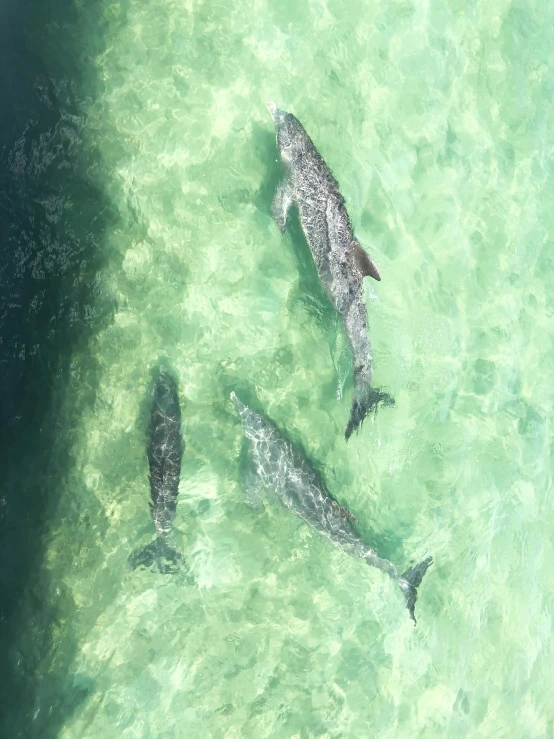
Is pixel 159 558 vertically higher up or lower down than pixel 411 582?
lower down

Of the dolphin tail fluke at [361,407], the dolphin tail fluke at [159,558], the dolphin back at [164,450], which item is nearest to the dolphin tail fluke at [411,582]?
the dolphin tail fluke at [361,407]

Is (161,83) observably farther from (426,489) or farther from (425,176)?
(426,489)

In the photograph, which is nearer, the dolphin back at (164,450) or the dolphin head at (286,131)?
the dolphin back at (164,450)

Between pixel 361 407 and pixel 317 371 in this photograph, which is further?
pixel 361 407

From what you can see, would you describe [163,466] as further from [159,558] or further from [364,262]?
[364,262]

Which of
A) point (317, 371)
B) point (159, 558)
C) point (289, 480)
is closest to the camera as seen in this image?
point (159, 558)

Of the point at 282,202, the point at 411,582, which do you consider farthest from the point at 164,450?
the point at 411,582

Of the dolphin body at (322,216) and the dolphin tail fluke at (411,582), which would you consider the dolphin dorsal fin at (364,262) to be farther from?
the dolphin tail fluke at (411,582)
